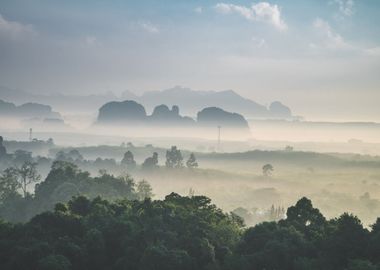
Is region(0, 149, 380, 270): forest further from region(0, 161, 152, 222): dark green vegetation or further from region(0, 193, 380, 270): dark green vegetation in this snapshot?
region(0, 161, 152, 222): dark green vegetation

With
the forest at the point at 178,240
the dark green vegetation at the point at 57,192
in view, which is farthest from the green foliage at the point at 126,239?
the dark green vegetation at the point at 57,192

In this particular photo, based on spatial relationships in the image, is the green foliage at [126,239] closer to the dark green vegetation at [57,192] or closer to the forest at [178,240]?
the forest at [178,240]

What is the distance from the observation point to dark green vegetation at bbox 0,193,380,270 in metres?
48.6

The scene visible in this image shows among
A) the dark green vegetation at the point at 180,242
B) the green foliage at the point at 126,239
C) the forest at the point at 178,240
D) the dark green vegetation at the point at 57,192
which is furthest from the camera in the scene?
the dark green vegetation at the point at 57,192

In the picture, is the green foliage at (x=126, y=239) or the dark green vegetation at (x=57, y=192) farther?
the dark green vegetation at (x=57, y=192)

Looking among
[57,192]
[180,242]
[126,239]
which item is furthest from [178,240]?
[57,192]

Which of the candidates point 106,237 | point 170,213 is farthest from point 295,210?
point 106,237

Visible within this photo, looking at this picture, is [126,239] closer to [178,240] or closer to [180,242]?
[178,240]

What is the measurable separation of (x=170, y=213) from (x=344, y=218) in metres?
22.4

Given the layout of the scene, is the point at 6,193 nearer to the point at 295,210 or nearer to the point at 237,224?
the point at 237,224

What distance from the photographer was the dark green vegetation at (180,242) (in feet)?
160

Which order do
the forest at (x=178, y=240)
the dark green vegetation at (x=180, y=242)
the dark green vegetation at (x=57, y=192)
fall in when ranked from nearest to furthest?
the dark green vegetation at (x=180, y=242) < the forest at (x=178, y=240) < the dark green vegetation at (x=57, y=192)

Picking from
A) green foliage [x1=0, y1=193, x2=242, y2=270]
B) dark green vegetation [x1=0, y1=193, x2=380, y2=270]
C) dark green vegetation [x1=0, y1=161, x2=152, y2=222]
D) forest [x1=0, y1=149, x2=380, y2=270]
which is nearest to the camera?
dark green vegetation [x1=0, y1=193, x2=380, y2=270]

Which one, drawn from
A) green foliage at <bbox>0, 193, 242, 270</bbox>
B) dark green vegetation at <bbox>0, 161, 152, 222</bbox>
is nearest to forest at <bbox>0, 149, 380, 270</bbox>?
green foliage at <bbox>0, 193, 242, 270</bbox>
